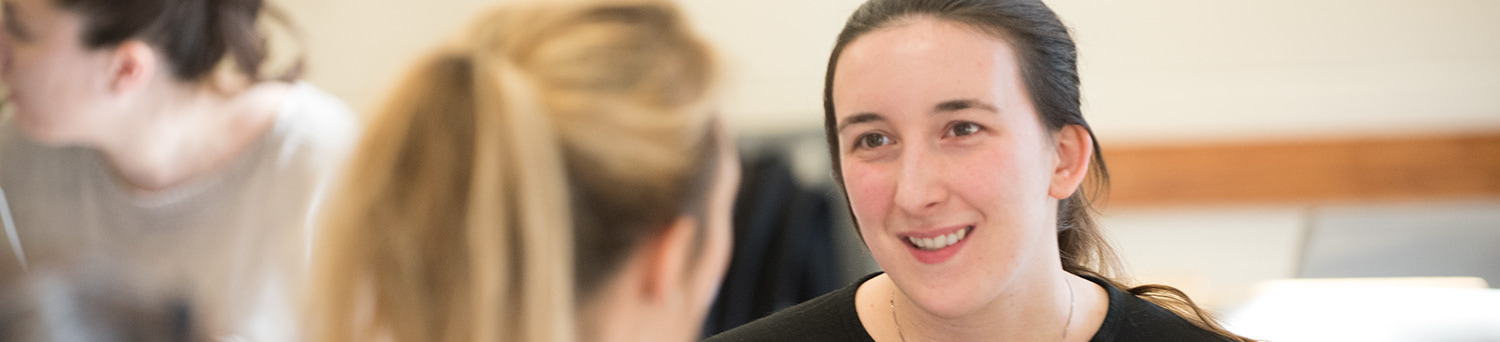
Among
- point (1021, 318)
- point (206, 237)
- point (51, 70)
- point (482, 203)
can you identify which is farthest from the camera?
point (206, 237)

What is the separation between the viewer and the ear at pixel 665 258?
2.49ft

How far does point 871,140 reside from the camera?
722 mm

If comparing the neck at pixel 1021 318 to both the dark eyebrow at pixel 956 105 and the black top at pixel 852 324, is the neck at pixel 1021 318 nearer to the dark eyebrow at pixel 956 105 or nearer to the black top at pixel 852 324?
the black top at pixel 852 324

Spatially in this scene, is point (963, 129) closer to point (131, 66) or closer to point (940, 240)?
point (940, 240)

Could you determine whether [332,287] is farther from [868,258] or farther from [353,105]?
[353,105]

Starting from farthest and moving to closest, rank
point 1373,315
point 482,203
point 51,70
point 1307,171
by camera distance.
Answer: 1. point 1307,171
2. point 51,70
3. point 1373,315
4. point 482,203

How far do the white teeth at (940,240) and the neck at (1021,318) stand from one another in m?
0.09

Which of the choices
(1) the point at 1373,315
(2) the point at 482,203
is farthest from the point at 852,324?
(1) the point at 1373,315

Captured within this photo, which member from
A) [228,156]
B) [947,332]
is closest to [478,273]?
[947,332]

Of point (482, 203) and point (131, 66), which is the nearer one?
point (482, 203)

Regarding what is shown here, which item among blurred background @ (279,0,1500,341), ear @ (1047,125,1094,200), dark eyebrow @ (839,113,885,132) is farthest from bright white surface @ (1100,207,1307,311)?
dark eyebrow @ (839,113,885,132)

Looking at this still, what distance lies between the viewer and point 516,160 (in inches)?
26.7

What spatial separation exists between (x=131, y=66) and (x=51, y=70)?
8 cm

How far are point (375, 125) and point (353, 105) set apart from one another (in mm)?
1421
